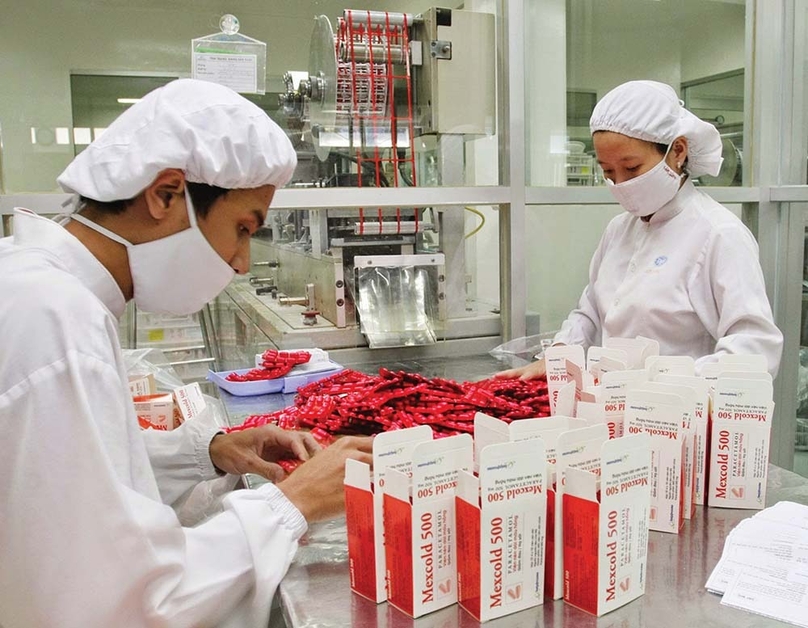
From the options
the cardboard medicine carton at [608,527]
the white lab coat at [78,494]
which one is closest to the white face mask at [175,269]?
the white lab coat at [78,494]

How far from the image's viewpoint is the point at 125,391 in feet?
3.00

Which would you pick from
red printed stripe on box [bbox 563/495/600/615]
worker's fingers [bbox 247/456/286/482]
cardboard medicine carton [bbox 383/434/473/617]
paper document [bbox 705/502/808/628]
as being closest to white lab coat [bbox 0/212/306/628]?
cardboard medicine carton [bbox 383/434/473/617]

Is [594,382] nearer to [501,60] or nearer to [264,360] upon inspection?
[264,360]

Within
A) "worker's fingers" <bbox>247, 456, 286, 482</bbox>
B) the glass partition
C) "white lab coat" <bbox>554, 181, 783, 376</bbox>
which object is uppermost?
the glass partition

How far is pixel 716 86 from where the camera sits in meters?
3.10

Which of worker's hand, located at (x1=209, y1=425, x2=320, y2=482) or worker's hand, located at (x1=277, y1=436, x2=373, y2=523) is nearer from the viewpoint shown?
worker's hand, located at (x1=277, y1=436, x2=373, y2=523)

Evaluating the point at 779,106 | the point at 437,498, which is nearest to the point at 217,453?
the point at 437,498

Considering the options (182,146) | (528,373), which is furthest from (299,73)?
(182,146)

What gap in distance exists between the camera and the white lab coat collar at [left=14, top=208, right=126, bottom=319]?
991mm

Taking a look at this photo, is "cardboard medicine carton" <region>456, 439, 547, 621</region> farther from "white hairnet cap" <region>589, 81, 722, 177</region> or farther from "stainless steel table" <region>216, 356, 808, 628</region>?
"white hairnet cap" <region>589, 81, 722, 177</region>

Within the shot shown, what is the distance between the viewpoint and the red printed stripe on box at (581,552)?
34.6 inches

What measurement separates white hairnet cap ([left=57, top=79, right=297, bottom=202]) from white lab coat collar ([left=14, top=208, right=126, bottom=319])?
0.22 ft

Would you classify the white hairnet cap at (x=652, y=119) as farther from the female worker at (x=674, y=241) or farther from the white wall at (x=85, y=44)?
the white wall at (x=85, y=44)

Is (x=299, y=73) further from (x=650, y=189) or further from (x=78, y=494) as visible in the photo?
(x=78, y=494)
